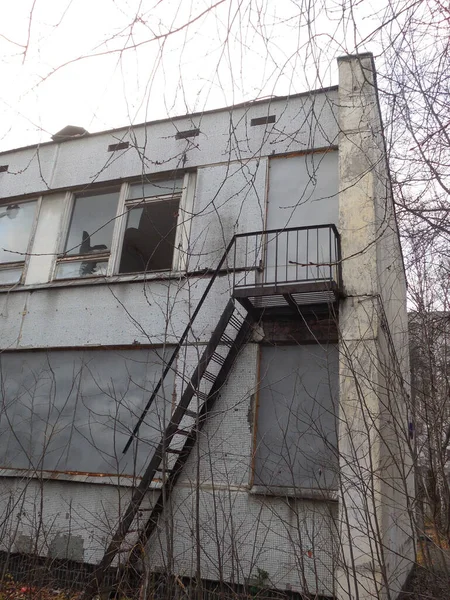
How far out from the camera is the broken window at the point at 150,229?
8.72 meters

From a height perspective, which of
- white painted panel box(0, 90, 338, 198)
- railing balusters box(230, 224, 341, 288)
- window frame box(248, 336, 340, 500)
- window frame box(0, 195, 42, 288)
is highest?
white painted panel box(0, 90, 338, 198)

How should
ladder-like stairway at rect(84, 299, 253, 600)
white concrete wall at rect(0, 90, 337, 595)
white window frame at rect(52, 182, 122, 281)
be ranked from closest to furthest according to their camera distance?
white concrete wall at rect(0, 90, 337, 595) → ladder-like stairway at rect(84, 299, 253, 600) → white window frame at rect(52, 182, 122, 281)

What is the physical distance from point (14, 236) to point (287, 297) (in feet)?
19.3

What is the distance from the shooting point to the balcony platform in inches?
253

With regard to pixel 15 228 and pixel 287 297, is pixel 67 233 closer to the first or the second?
pixel 15 228

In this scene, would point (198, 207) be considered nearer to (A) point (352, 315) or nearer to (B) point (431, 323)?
(A) point (352, 315)

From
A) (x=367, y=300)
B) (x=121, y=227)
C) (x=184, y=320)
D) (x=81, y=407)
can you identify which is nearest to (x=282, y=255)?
(x=367, y=300)

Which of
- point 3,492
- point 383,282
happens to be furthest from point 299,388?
point 3,492

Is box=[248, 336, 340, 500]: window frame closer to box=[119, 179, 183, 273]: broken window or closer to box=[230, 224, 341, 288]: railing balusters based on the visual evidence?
box=[230, 224, 341, 288]: railing balusters

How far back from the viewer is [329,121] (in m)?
8.02

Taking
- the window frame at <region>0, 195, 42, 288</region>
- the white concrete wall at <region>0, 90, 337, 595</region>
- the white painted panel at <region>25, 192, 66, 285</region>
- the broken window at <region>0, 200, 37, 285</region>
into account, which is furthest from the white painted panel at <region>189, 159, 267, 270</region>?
the broken window at <region>0, 200, 37, 285</region>

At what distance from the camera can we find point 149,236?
894 cm

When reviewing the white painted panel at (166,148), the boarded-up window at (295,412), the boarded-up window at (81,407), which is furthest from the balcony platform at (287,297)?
the white painted panel at (166,148)

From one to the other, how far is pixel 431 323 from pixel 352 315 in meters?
1.72
